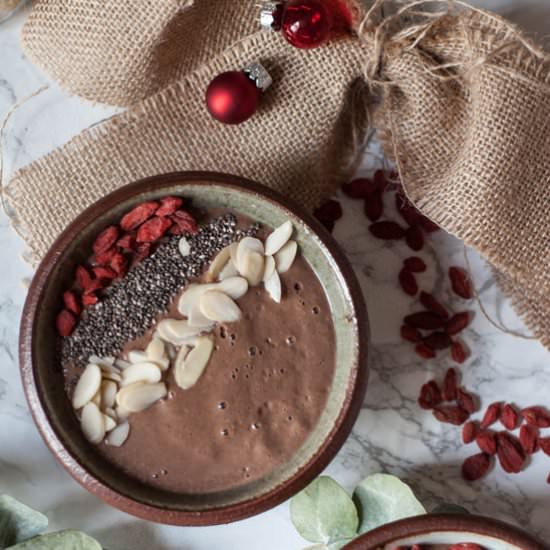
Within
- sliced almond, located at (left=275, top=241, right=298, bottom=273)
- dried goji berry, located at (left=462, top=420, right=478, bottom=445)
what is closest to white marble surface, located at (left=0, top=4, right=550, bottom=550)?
dried goji berry, located at (left=462, top=420, right=478, bottom=445)

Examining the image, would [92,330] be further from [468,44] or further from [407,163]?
[468,44]

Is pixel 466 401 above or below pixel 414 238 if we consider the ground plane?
below

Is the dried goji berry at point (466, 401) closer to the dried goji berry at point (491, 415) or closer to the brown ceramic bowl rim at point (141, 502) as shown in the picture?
the dried goji berry at point (491, 415)

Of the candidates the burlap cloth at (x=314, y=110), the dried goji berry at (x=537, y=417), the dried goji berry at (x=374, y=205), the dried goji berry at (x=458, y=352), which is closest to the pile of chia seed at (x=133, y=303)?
the burlap cloth at (x=314, y=110)

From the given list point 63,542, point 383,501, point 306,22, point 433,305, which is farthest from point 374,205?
point 63,542

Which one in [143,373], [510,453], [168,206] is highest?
[168,206]

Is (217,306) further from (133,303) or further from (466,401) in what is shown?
(466,401)
